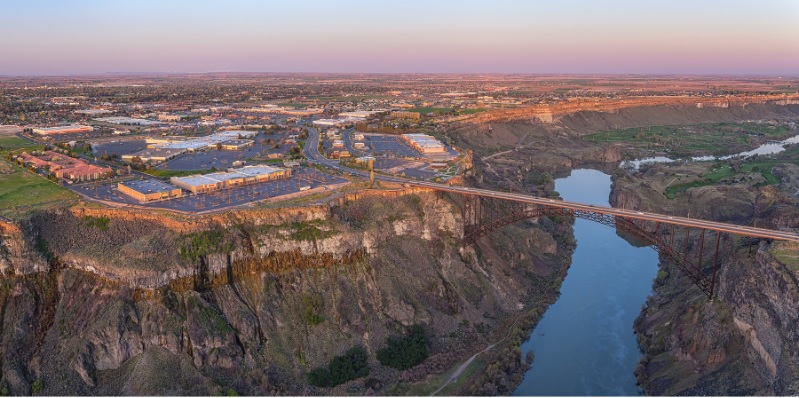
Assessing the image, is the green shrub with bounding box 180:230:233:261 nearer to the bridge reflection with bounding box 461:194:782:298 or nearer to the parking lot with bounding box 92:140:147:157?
the bridge reflection with bounding box 461:194:782:298

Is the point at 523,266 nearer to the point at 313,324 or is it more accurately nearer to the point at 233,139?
the point at 313,324

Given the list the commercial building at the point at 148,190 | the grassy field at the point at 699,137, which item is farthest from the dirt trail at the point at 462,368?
the grassy field at the point at 699,137

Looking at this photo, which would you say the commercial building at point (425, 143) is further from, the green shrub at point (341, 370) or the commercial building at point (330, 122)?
the green shrub at point (341, 370)

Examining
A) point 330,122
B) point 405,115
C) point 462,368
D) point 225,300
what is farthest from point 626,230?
point 405,115

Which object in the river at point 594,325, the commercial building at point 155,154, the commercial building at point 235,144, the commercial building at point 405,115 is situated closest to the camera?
the river at point 594,325

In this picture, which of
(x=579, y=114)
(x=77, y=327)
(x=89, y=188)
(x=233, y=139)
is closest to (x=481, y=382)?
(x=77, y=327)

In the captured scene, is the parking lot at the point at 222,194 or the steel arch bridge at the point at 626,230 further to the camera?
the parking lot at the point at 222,194
